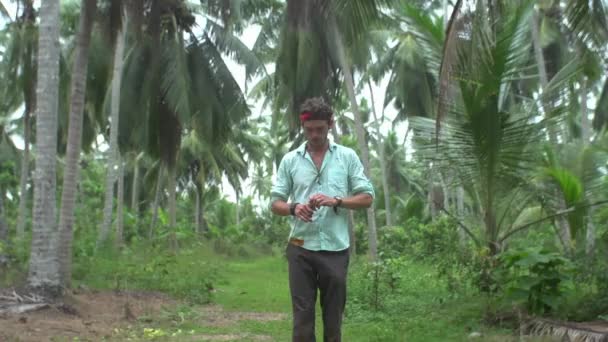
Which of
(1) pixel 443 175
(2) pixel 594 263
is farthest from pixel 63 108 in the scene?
(2) pixel 594 263

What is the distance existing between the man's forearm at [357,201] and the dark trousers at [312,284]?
29 centimetres

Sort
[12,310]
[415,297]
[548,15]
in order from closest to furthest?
[12,310], [415,297], [548,15]

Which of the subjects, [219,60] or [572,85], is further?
[219,60]

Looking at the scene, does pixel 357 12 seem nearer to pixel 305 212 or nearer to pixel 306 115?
pixel 306 115

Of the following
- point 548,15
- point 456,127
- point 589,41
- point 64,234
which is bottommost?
point 64,234

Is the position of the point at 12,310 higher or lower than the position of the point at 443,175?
lower

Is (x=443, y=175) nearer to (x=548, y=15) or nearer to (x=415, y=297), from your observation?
(x=415, y=297)

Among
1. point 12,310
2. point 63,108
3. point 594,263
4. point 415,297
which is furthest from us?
point 63,108

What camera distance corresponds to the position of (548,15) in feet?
60.4

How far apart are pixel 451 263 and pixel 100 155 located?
45.8 m

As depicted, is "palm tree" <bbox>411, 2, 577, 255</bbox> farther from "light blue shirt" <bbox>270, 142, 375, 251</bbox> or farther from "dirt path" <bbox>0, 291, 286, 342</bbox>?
"light blue shirt" <bbox>270, 142, 375, 251</bbox>

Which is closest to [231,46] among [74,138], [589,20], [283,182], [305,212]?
[74,138]

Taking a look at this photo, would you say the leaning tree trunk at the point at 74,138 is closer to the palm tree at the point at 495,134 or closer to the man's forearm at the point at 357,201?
the palm tree at the point at 495,134

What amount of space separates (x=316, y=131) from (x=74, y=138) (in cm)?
695
